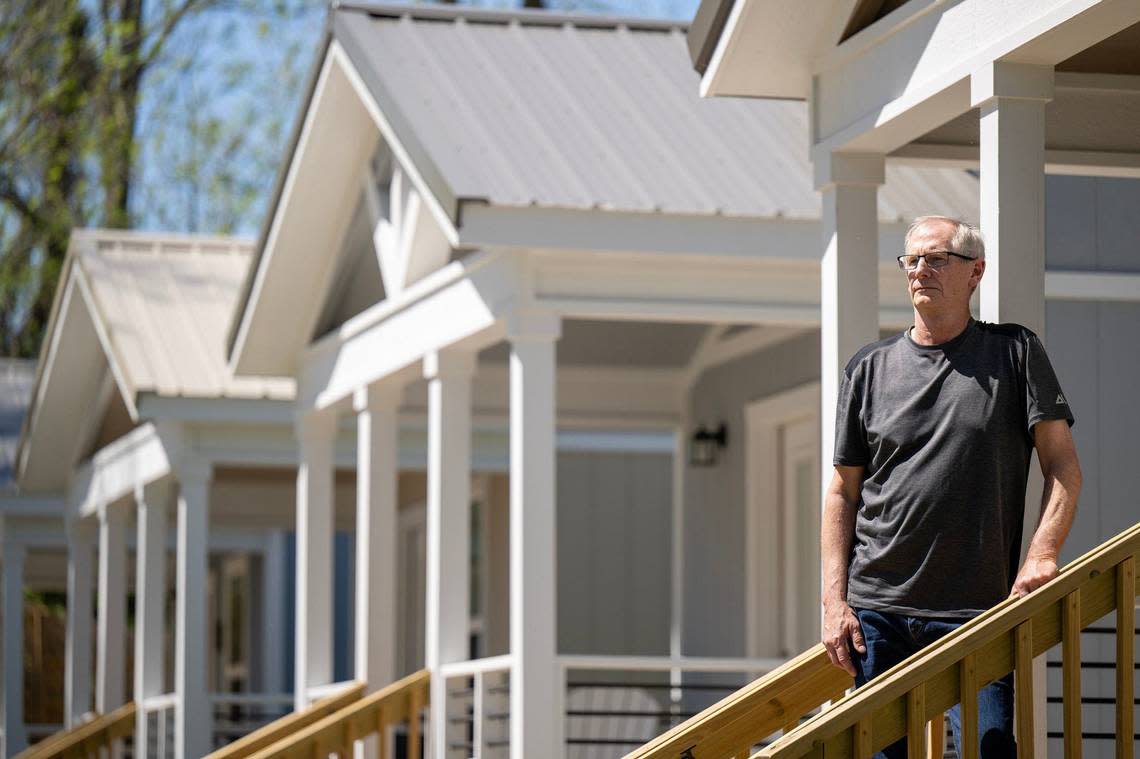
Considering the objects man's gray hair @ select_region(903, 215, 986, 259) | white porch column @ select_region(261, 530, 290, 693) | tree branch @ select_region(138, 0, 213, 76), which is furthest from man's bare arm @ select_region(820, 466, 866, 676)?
tree branch @ select_region(138, 0, 213, 76)

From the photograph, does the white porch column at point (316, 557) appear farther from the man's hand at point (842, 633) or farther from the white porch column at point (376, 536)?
the man's hand at point (842, 633)

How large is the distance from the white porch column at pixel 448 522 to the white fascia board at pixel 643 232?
61.3 inches

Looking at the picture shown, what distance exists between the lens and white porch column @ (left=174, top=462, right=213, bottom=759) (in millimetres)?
13672

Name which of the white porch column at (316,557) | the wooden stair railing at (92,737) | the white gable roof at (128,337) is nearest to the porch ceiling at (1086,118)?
the white porch column at (316,557)

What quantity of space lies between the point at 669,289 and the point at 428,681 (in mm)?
2508

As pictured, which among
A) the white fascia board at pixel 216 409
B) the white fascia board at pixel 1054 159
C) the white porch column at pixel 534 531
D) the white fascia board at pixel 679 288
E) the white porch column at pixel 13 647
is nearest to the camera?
the white fascia board at pixel 1054 159

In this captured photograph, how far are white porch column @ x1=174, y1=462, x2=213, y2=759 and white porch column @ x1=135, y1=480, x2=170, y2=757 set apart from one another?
1158 mm

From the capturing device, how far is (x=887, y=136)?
646 centimetres

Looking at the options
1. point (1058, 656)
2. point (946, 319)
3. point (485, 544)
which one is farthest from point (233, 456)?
point (946, 319)

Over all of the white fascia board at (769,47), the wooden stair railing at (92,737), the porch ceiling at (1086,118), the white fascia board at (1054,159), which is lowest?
the wooden stair railing at (92,737)

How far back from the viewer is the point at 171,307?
48.3 feet

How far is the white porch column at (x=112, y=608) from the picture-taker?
16.2 meters

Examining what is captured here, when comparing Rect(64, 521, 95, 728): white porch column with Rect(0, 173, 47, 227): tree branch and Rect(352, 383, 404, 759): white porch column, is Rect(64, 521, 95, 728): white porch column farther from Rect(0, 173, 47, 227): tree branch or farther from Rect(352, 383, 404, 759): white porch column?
Rect(0, 173, 47, 227): tree branch

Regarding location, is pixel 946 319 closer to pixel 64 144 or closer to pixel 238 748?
pixel 238 748
